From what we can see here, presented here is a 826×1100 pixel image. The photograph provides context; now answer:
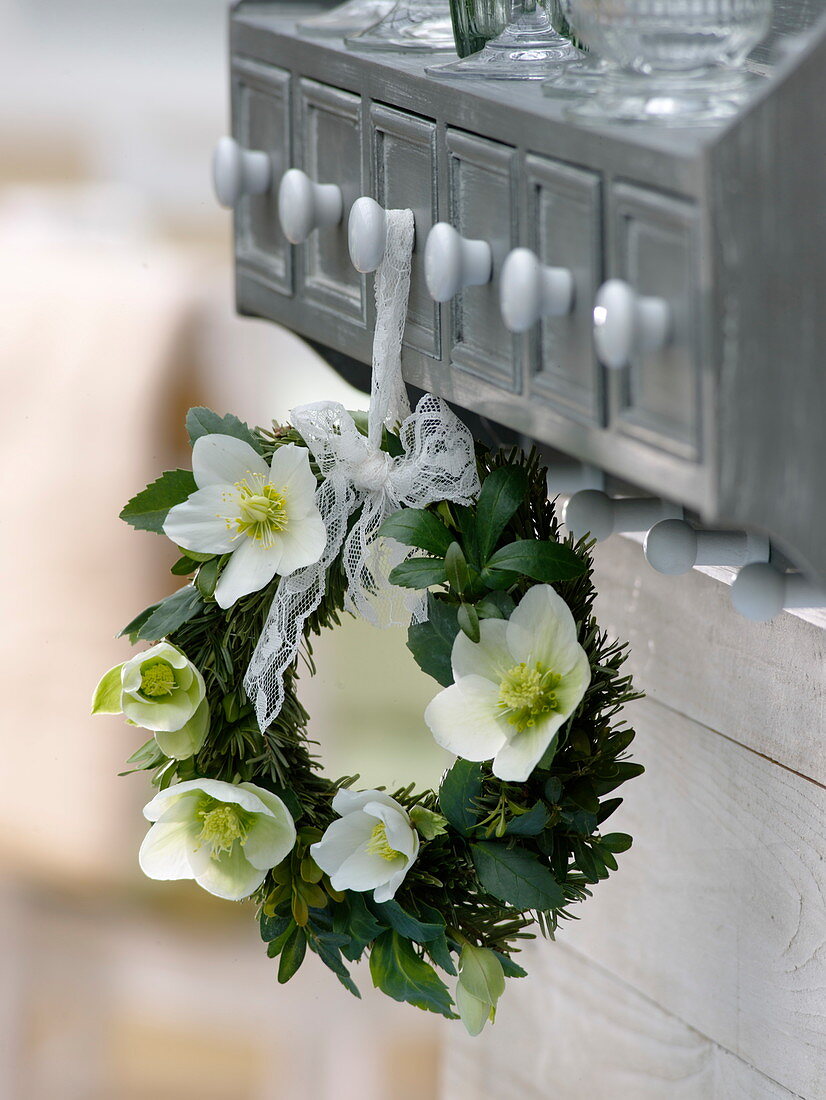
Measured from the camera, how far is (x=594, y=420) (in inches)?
18.5

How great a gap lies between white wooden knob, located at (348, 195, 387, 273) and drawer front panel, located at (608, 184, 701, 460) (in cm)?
13

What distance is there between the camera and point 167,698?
60 centimetres

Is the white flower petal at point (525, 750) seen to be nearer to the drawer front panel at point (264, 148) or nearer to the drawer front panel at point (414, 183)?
the drawer front panel at point (414, 183)

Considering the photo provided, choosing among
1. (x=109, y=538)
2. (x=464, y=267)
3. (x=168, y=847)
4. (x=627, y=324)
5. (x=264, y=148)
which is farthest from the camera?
(x=109, y=538)

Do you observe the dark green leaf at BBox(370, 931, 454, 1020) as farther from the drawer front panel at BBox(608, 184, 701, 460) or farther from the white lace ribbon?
the drawer front panel at BBox(608, 184, 701, 460)

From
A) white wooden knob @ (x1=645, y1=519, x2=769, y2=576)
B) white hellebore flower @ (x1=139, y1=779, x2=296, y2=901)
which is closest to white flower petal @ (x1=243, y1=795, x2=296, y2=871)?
white hellebore flower @ (x1=139, y1=779, x2=296, y2=901)

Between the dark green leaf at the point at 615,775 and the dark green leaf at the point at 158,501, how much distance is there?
241 millimetres

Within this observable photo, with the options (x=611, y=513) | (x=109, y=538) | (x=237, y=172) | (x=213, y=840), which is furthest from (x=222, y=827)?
(x=109, y=538)

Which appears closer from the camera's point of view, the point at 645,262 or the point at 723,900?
the point at 645,262

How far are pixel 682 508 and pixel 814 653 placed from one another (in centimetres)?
11

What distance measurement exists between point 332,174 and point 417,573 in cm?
23

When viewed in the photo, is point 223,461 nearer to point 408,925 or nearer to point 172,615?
point 172,615

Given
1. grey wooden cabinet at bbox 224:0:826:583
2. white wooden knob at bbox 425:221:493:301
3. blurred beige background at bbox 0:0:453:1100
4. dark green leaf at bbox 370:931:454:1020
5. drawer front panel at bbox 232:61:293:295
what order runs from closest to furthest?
grey wooden cabinet at bbox 224:0:826:583 < white wooden knob at bbox 425:221:493:301 < dark green leaf at bbox 370:931:454:1020 < drawer front panel at bbox 232:61:293:295 < blurred beige background at bbox 0:0:453:1100

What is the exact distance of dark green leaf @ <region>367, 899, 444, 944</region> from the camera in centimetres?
60
